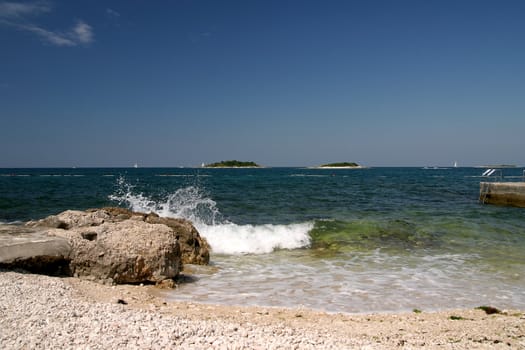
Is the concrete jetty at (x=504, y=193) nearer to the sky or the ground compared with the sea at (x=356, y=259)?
nearer to the sky

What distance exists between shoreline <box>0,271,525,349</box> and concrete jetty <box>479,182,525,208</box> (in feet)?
72.6

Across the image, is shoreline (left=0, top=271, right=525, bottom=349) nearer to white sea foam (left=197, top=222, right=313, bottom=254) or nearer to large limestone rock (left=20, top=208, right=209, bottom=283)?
large limestone rock (left=20, top=208, right=209, bottom=283)

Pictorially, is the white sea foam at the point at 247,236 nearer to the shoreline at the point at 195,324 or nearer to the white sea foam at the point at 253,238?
the white sea foam at the point at 253,238

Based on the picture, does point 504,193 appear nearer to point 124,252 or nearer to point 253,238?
point 253,238

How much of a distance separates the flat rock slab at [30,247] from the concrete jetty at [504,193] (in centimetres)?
2609


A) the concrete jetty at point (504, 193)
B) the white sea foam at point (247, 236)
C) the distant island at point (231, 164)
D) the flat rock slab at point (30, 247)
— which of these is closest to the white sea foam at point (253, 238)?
the white sea foam at point (247, 236)

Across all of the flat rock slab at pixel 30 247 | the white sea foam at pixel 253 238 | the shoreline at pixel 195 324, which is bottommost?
the white sea foam at pixel 253 238

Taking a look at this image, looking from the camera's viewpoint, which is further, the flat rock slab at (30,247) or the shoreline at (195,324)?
the flat rock slab at (30,247)

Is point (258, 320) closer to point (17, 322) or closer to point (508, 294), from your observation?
point (17, 322)

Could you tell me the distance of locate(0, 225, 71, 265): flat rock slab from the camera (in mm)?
6627

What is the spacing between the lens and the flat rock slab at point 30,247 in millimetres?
6627

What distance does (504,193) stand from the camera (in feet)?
85.7

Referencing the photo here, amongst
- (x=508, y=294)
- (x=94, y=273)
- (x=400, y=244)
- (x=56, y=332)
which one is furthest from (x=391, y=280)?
(x=56, y=332)

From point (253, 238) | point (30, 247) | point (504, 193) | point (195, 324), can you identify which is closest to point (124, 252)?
point (30, 247)
